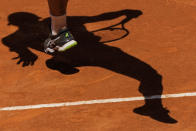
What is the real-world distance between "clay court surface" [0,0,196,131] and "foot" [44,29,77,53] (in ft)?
1.40

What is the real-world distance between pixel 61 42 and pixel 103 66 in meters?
0.89

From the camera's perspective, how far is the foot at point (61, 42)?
20.5 ft

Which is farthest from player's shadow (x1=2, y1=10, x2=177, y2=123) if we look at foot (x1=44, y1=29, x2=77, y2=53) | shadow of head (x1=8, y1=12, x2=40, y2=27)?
foot (x1=44, y1=29, x2=77, y2=53)

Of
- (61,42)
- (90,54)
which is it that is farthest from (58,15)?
(90,54)

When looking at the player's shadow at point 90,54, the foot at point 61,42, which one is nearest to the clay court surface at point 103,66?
the player's shadow at point 90,54

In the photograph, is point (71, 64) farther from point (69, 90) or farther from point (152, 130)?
point (152, 130)

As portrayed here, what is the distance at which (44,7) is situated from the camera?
9.43 meters

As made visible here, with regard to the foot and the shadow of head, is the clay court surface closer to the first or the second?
the shadow of head

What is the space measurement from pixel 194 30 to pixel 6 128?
440 cm

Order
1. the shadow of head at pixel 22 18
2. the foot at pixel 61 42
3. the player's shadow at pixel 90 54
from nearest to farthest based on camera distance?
the player's shadow at pixel 90 54
the foot at pixel 61 42
the shadow of head at pixel 22 18

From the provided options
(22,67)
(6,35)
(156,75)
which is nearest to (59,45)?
(22,67)

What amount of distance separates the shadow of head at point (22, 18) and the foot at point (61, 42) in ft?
7.26

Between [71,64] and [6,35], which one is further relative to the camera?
[6,35]

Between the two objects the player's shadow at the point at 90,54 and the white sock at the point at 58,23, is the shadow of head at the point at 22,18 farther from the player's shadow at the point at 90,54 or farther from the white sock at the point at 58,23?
the white sock at the point at 58,23
